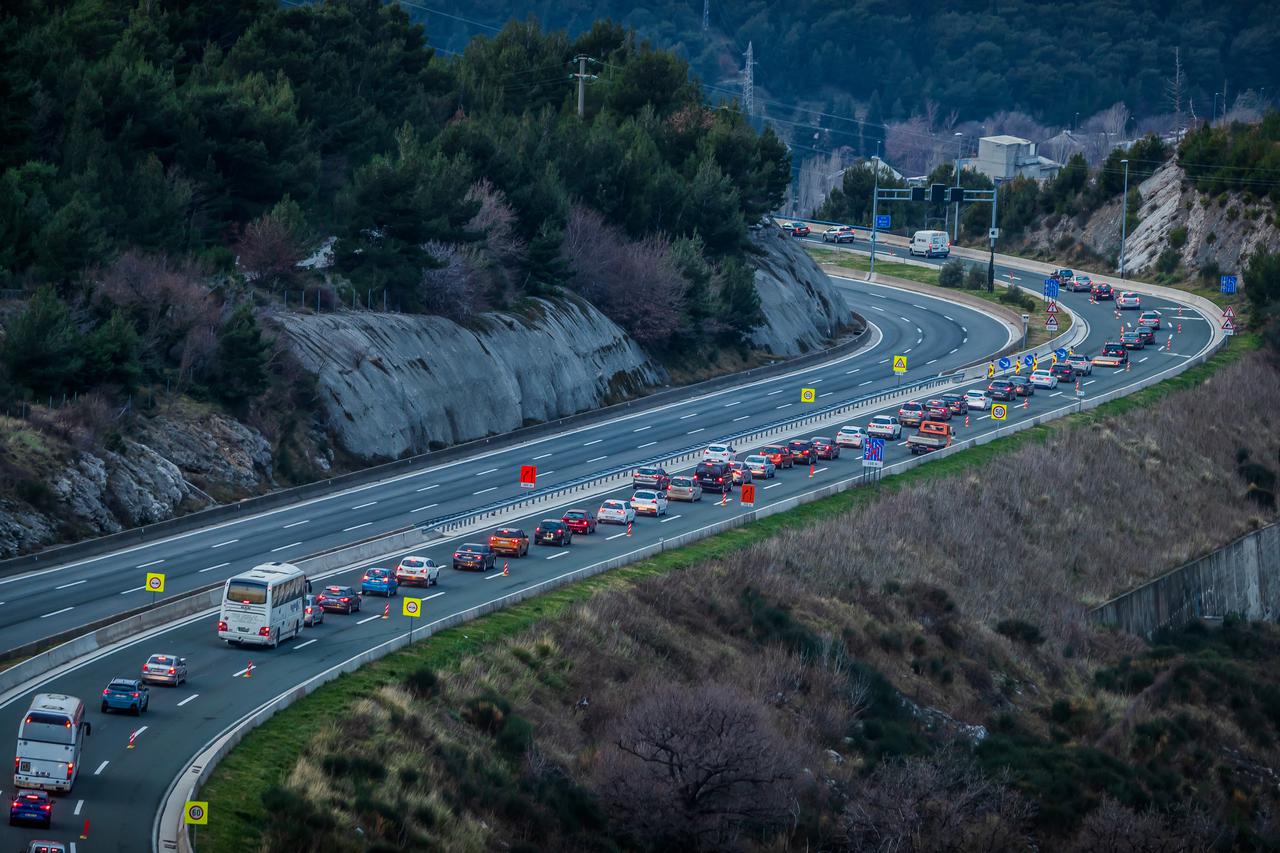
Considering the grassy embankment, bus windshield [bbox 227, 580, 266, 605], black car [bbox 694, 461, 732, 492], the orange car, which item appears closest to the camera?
bus windshield [bbox 227, 580, 266, 605]

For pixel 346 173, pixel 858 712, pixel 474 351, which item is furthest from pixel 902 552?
pixel 346 173

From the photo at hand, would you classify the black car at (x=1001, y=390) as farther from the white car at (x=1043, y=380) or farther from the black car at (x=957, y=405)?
the white car at (x=1043, y=380)

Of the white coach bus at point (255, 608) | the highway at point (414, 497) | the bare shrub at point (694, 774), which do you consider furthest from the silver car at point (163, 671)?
the bare shrub at point (694, 774)

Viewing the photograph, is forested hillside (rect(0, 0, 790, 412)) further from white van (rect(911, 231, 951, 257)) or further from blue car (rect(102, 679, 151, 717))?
white van (rect(911, 231, 951, 257))

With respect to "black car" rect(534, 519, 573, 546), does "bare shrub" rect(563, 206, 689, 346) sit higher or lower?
higher

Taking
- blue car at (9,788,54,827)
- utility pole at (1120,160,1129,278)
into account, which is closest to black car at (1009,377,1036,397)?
utility pole at (1120,160,1129,278)

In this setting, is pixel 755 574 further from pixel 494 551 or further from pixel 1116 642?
pixel 1116 642

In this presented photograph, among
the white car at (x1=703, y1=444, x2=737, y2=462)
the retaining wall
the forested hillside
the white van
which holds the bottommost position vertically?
the retaining wall
